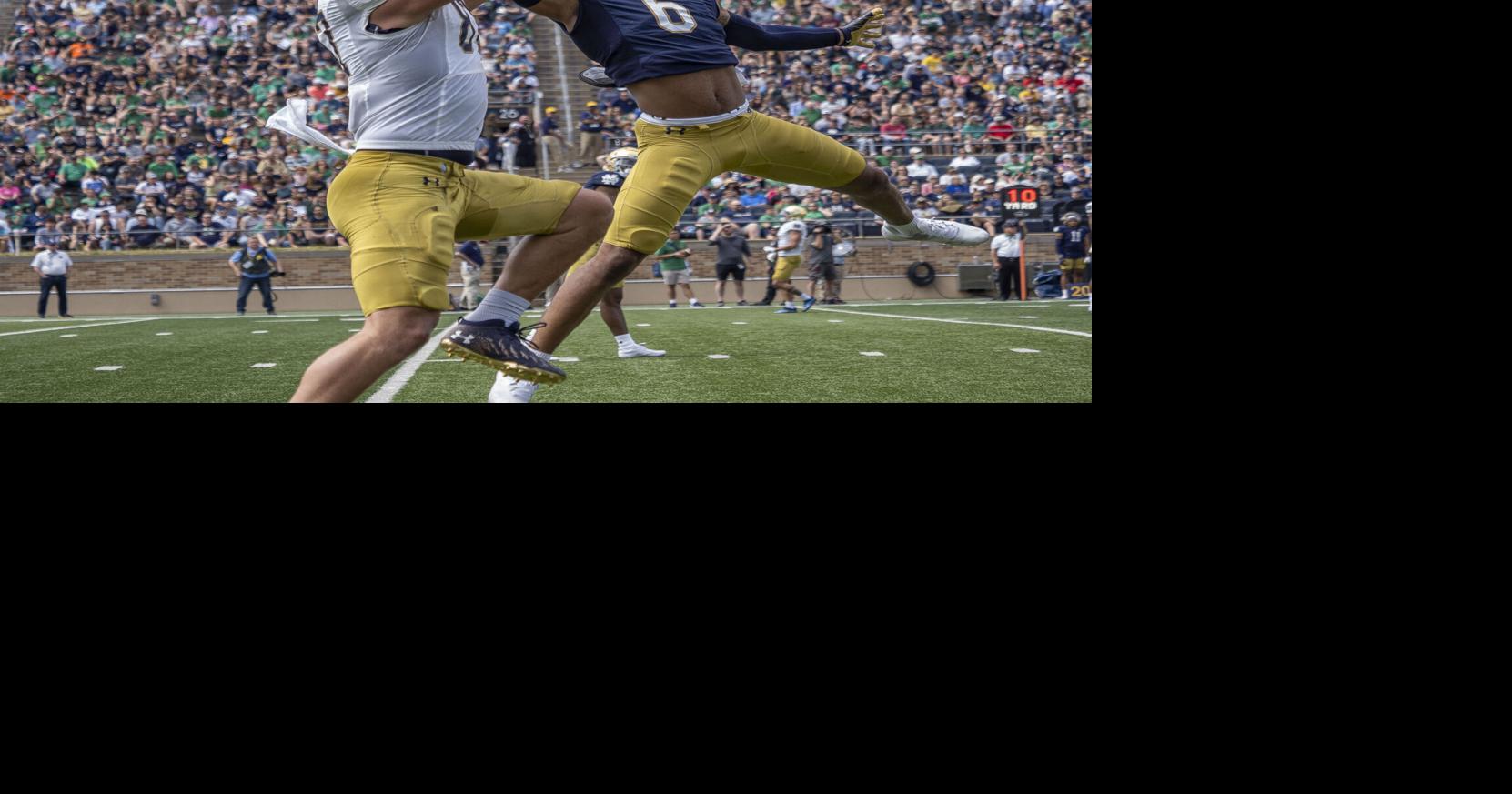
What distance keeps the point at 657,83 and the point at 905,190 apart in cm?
1288

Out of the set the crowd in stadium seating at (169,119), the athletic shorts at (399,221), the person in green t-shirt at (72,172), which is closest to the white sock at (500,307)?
the athletic shorts at (399,221)

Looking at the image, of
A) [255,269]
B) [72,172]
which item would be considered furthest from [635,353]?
[72,172]

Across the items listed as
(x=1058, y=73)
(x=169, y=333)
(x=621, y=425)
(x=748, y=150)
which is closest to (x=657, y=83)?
(x=748, y=150)

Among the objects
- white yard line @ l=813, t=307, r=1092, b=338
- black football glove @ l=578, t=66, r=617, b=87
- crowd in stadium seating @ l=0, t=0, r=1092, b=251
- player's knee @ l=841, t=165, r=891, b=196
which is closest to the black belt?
black football glove @ l=578, t=66, r=617, b=87

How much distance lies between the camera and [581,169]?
50.4 ft

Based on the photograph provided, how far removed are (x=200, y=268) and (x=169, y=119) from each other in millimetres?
Result: 3518

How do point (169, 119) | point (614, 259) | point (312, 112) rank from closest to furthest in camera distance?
point (614, 259) < point (312, 112) < point (169, 119)

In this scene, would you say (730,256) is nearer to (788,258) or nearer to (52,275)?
(788,258)

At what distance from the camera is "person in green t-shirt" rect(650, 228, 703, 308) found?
12.2 metres

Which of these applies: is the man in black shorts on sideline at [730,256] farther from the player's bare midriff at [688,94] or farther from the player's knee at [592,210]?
the player's knee at [592,210]

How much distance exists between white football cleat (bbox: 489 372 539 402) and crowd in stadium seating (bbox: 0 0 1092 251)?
373 inches

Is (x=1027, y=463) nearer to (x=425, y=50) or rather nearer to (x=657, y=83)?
(x=425, y=50)

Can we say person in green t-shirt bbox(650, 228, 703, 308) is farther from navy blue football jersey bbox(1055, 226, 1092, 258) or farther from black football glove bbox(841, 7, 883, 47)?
black football glove bbox(841, 7, 883, 47)

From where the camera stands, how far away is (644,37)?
3365 millimetres
